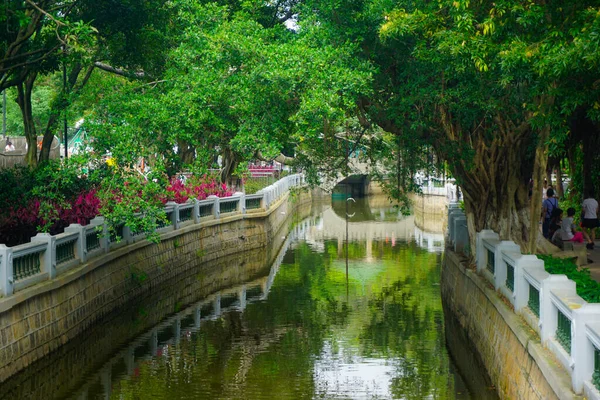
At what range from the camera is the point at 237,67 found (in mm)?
22062

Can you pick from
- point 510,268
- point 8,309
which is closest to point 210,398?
point 8,309

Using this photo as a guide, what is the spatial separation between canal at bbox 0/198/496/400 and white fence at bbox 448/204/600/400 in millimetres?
1732

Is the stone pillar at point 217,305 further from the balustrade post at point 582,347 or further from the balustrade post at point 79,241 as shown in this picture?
the balustrade post at point 582,347

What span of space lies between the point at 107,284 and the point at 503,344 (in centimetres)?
924

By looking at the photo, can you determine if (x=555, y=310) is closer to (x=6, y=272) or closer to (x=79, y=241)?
(x=6, y=272)

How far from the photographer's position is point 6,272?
14359 mm

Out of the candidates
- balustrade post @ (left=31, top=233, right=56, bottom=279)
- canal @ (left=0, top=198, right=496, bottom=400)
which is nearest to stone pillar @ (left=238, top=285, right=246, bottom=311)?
canal @ (left=0, top=198, right=496, bottom=400)

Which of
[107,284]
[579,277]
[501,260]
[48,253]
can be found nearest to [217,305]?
[107,284]

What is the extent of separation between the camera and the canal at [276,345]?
15.1 metres

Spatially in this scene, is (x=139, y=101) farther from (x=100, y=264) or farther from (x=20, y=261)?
(x=20, y=261)

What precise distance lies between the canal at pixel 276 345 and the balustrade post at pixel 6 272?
52.1 inches

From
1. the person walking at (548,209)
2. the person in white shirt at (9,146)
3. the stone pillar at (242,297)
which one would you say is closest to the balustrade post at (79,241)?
the stone pillar at (242,297)

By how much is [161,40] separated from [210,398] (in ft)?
45.9

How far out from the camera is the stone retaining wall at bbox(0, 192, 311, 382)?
1472cm
